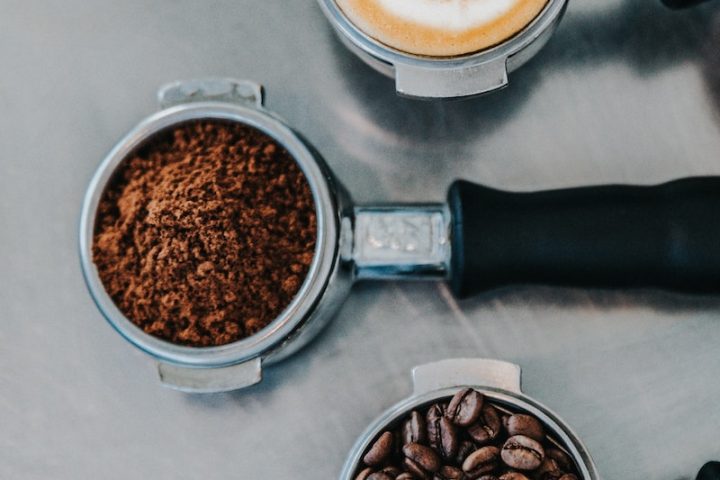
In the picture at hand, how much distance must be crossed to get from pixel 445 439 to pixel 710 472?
22 cm

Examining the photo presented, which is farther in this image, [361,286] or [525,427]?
[361,286]

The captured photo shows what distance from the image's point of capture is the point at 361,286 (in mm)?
783

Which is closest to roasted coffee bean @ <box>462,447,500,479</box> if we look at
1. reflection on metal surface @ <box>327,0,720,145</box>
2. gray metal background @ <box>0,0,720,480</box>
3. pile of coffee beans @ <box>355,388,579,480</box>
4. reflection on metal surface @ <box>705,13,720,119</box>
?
pile of coffee beans @ <box>355,388,579,480</box>

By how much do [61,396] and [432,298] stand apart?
358 millimetres

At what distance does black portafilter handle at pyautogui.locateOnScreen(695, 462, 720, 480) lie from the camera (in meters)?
0.69

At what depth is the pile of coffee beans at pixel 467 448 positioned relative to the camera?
661 mm

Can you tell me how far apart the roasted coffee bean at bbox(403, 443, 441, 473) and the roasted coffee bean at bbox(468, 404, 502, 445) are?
4 centimetres

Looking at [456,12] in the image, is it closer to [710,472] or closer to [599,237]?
[599,237]

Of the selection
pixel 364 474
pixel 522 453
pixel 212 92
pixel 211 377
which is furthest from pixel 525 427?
pixel 212 92

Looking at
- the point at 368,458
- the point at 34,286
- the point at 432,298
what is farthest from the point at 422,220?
the point at 34,286

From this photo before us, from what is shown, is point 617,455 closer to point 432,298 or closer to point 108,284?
point 432,298

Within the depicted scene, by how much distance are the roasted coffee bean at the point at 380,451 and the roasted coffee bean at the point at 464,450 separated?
0.18 feet

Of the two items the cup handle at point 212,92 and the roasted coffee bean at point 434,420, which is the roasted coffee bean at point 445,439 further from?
the cup handle at point 212,92

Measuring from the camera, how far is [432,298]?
78cm
